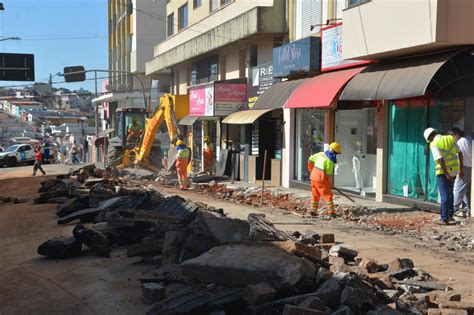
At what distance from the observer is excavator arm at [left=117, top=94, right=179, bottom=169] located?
2350 cm

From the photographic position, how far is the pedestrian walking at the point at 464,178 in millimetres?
11961

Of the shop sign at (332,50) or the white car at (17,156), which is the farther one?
the white car at (17,156)

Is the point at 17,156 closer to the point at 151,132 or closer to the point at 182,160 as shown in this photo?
the point at 151,132

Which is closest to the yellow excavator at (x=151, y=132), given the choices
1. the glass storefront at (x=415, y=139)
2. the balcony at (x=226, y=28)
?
the balcony at (x=226, y=28)

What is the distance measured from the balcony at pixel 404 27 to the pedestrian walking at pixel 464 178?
1904mm

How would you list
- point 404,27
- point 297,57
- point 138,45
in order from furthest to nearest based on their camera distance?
point 138,45
point 297,57
point 404,27

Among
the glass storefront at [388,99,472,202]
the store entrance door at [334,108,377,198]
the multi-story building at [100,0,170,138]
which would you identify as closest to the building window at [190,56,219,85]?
the multi-story building at [100,0,170,138]

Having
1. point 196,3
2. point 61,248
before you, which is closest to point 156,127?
point 196,3

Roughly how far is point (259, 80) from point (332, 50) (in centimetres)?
600

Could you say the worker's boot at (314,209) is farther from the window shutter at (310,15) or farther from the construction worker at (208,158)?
the construction worker at (208,158)

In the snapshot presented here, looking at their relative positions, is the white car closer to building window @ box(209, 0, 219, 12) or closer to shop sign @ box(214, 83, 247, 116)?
building window @ box(209, 0, 219, 12)

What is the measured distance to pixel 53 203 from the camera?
677 inches

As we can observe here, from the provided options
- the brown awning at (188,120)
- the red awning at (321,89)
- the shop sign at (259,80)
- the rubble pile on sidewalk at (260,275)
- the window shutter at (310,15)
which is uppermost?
the window shutter at (310,15)

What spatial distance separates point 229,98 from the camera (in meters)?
23.9
